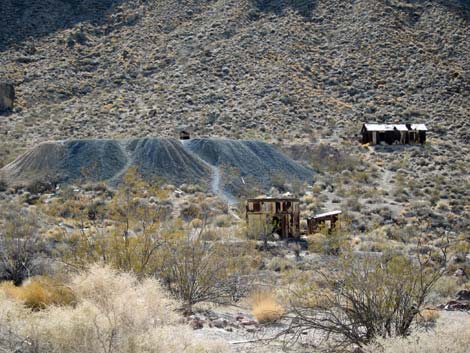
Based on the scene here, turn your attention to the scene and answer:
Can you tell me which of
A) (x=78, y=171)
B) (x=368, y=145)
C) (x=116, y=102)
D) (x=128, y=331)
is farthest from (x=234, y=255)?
(x=116, y=102)

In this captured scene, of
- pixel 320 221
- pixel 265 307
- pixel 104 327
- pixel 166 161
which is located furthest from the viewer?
pixel 166 161

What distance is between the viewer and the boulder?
215ft

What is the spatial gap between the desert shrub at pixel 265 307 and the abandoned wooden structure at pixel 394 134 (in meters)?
37.5

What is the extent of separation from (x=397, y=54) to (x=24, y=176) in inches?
1366

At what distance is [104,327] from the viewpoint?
1334 cm

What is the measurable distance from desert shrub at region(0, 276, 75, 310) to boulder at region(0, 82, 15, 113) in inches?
1971

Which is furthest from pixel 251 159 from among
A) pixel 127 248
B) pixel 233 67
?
pixel 127 248

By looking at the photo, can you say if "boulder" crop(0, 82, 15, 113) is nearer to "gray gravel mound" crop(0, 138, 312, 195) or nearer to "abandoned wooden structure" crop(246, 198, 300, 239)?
"gray gravel mound" crop(0, 138, 312, 195)

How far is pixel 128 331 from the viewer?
1341cm

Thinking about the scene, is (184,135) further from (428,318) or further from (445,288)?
(428,318)

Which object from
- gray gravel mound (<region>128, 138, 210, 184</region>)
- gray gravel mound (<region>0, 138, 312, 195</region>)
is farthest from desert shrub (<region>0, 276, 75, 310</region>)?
gray gravel mound (<region>128, 138, 210, 184</region>)

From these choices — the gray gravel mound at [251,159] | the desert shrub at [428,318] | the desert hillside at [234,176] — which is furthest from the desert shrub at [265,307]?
the gray gravel mound at [251,159]

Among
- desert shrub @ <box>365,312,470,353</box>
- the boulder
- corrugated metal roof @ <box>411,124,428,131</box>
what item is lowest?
desert shrub @ <box>365,312,470,353</box>

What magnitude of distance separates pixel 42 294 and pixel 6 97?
170 ft
